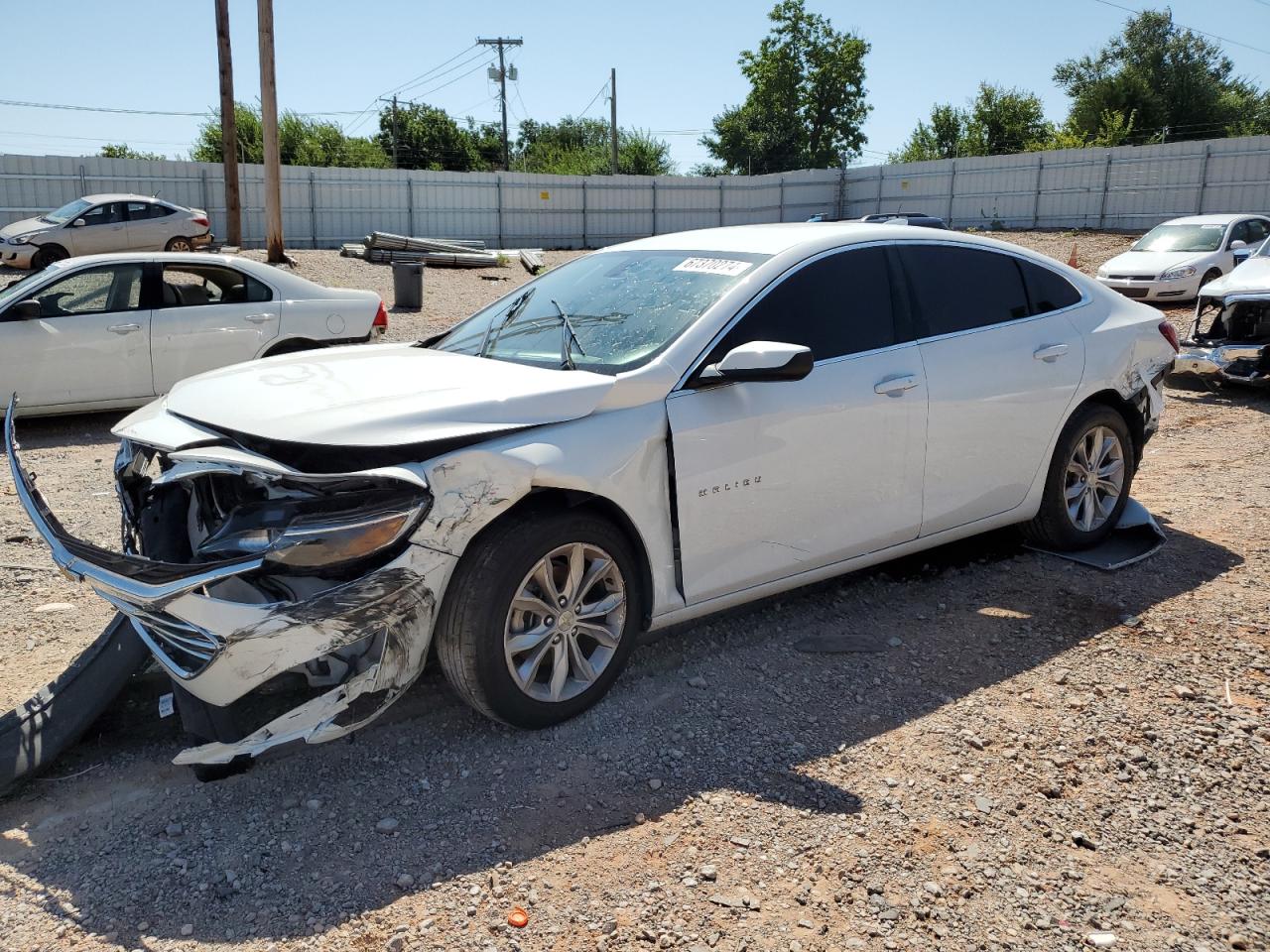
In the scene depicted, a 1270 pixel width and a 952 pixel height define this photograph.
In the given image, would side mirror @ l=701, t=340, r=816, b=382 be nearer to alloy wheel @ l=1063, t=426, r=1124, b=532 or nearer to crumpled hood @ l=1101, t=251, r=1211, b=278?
alloy wheel @ l=1063, t=426, r=1124, b=532

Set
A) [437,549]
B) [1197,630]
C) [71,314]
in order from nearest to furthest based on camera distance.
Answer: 1. [437,549]
2. [1197,630]
3. [71,314]

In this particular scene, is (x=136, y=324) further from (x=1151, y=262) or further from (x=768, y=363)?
(x=1151, y=262)

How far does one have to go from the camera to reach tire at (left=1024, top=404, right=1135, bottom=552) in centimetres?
529

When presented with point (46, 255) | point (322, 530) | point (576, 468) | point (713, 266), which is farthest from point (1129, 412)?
point (46, 255)

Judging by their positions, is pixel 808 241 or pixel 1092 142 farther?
pixel 1092 142

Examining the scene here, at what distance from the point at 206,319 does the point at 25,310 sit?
142cm

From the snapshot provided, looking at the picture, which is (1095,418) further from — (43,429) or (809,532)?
(43,429)

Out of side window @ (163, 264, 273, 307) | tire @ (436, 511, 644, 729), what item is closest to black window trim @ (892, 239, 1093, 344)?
tire @ (436, 511, 644, 729)

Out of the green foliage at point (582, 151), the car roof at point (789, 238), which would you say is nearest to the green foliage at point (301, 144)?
the green foliage at point (582, 151)

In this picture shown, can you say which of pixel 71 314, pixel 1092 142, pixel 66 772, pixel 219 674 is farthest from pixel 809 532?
pixel 1092 142

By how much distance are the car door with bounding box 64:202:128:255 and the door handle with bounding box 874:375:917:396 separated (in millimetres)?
21235

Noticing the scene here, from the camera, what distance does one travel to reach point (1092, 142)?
53.1 m

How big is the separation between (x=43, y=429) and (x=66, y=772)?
6.85 metres

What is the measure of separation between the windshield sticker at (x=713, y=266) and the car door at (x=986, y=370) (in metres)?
0.91
